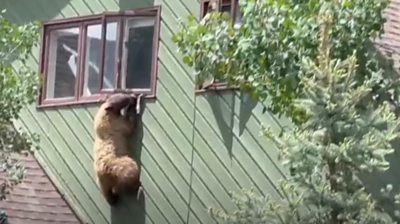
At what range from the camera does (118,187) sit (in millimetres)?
10750

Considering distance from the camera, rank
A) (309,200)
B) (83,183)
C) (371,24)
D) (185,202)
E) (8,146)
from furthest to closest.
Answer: (83,183) → (185,202) → (8,146) → (371,24) → (309,200)

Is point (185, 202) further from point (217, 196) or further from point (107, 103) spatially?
point (107, 103)

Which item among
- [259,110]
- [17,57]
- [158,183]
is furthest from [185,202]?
[17,57]

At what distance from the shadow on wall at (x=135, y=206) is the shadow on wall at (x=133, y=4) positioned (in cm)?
106

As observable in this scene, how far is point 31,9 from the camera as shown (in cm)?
1209

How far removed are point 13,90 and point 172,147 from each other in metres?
1.88

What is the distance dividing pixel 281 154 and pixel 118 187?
3779mm

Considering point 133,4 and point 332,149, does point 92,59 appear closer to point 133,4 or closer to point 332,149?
point 133,4

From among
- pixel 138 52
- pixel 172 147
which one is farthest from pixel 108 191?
pixel 138 52

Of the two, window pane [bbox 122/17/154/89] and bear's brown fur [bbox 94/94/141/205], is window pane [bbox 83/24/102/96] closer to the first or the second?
window pane [bbox 122/17/154/89]

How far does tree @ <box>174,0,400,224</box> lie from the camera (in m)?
7.04

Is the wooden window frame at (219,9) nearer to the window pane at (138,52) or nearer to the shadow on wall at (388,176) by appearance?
the window pane at (138,52)

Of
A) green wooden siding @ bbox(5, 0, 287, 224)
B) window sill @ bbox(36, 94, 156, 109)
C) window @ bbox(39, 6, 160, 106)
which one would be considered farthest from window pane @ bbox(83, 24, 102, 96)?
green wooden siding @ bbox(5, 0, 287, 224)

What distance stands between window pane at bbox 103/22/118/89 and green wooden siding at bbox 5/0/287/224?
25 centimetres
